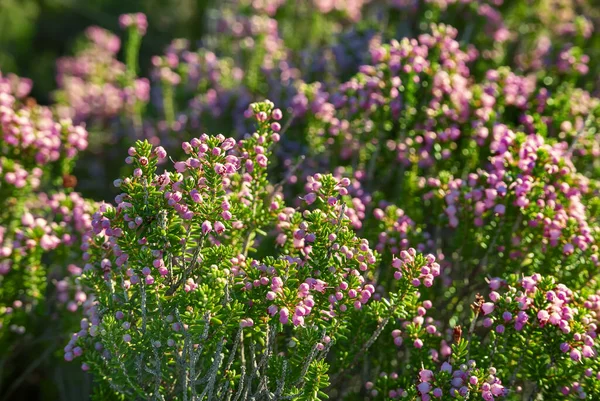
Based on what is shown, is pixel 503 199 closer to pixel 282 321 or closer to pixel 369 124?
pixel 369 124

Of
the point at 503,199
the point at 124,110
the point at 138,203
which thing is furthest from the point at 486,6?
the point at 138,203

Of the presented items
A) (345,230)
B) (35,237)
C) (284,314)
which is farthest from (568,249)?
(35,237)

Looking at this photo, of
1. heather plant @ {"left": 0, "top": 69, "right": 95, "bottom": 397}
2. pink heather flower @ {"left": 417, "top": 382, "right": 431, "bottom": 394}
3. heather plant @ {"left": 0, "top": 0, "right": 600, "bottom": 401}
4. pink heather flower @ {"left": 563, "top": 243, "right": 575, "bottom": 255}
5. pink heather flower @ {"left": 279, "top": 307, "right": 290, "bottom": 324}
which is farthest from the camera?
heather plant @ {"left": 0, "top": 69, "right": 95, "bottom": 397}

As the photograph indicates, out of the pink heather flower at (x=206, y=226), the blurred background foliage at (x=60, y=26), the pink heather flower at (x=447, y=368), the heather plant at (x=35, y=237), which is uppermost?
the pink heather flower at (x=206, y=226)

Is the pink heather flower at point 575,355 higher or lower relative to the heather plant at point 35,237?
higher

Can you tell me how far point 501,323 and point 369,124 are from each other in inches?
92.7

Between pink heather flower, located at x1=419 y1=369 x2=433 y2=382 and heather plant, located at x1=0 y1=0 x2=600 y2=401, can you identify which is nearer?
heather plant, located at x1=0 y1=0 x2=600 y2=401

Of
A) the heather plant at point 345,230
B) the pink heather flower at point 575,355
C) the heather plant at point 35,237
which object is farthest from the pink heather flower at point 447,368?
the heather plant at point 35,237

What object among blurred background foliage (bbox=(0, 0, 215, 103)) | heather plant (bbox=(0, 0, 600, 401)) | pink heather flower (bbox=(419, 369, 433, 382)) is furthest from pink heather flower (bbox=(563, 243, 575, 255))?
blurred background foliage (bbox=(0, 0, 215, 103))

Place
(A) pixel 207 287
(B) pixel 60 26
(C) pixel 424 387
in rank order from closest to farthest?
(A) pixel 207 287 < (C) pixel 424 387 < (B) pixel 60 26

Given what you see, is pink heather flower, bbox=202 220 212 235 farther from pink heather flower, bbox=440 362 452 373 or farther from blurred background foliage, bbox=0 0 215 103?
blurred background foliage, bbox=0 0 215 103

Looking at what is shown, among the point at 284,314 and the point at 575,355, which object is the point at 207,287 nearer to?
the point at 284,314

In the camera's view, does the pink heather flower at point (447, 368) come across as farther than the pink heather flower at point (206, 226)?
Yes

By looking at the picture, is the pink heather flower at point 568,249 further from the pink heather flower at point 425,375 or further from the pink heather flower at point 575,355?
the pink heather flower at point 425,375
